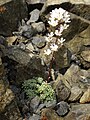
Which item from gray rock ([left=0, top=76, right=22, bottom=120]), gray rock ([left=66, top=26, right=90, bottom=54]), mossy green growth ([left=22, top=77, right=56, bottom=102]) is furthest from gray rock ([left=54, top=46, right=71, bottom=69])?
gray rock ([left=0, top=76, right=22, bottom=120])

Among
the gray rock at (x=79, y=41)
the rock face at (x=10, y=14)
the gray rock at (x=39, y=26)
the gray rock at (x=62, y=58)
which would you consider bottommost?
the gray rock at (x=62, y=58)

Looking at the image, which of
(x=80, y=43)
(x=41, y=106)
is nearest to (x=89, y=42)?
(x=80, y=43)

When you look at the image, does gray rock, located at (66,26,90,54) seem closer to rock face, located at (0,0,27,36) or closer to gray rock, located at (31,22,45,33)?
gray rock, located at (31,22,45,33)

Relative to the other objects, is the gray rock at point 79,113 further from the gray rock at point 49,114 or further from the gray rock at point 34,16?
the gray rock at point 34,16

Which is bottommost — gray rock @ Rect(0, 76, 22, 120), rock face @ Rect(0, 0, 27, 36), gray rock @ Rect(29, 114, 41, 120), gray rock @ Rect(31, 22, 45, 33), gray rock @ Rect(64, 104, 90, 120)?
gray rock @ Rect(64, 104, 90, 120)

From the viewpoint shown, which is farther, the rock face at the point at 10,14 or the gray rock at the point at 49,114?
the rock face at the point at 10,14

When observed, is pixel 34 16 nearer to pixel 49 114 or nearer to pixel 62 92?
pixel 62 92

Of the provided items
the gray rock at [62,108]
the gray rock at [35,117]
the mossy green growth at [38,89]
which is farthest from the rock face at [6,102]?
the gray rock at [62,108]
